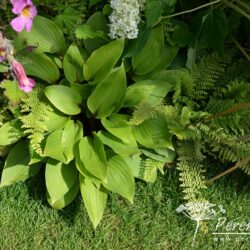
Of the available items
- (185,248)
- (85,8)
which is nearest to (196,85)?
(85,8)

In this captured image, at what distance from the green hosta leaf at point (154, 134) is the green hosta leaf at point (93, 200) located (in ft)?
0.96

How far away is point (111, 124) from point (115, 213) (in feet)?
1.55

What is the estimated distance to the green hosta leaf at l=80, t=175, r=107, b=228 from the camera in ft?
6.97

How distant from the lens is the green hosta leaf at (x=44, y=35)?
6.92 ft

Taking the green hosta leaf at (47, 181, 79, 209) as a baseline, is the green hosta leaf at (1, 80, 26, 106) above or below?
above

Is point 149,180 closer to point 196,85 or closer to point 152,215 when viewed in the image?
point 152,215

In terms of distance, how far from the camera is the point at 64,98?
2.08 meters

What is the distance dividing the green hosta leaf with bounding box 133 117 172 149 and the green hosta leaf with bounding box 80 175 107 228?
0.96ft

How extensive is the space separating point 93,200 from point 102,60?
Result: 616 millimetres

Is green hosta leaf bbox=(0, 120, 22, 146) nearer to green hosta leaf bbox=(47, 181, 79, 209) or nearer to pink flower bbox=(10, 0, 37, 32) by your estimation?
green hosta leaf bbox=(47, 181, 79, 209)

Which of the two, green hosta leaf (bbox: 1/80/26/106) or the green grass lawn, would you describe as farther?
the green grass lawn

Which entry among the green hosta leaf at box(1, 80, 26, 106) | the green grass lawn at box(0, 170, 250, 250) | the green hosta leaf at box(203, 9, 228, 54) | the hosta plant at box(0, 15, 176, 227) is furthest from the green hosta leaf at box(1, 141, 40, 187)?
the green hosta leaf at box(203, 9, 228, 54)

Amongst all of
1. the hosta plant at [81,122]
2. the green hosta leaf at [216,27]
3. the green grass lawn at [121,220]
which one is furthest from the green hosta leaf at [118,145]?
the green hosta leaf at [216,27]

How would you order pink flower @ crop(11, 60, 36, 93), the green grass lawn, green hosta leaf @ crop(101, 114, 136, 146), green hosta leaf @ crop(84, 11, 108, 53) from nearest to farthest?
pink flower @ crop(11, 60, 36, 93)
green hosta leaf @ crop(101, 114, 136, 146)
green hosta leaf @ crop(84, 11, 108, 53)
the green grass lawn
